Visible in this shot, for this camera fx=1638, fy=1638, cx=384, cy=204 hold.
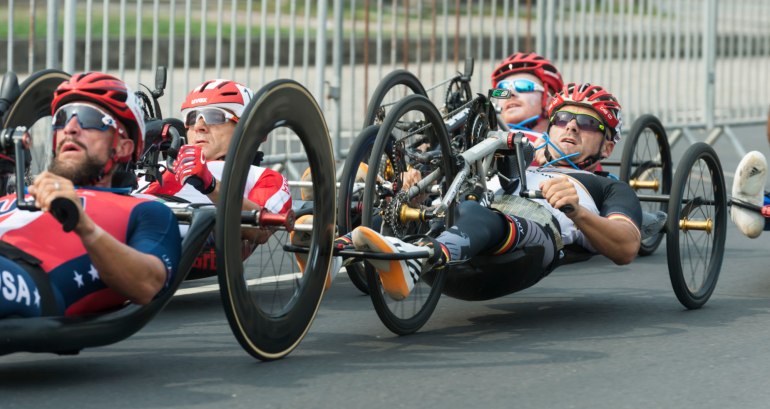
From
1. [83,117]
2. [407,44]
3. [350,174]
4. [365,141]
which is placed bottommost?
[350,174]

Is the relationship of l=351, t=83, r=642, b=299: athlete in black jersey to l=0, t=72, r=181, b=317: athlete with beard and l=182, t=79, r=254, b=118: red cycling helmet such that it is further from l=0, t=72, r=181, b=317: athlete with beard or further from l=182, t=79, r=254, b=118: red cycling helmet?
l=182, t=79, r=254, b=118: red cycling helmet

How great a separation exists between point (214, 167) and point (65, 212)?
8.02 ft

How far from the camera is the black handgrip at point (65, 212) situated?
5332mm

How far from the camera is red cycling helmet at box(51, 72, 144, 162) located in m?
6.05

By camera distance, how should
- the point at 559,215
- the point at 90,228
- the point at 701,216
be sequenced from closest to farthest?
the point at 90,228
the point at 559,215
the point at 701,216

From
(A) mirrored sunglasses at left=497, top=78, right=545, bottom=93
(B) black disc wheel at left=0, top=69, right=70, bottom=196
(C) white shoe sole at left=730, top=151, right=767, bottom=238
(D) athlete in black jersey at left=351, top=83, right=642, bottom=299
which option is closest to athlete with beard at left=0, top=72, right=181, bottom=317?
(D) athlete in black jersey at left=351, top=83, right=642, bottom=299

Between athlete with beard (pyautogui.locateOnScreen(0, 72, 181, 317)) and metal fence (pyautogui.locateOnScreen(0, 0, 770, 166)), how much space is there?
4.58 meters

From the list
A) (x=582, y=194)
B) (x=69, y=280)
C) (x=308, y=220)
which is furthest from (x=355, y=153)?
(x=69, y=280)

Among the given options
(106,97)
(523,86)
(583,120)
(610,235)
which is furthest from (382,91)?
(106,97)

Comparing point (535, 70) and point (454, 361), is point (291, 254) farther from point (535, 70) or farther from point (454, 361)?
point (535, 70)

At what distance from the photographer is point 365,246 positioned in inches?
253

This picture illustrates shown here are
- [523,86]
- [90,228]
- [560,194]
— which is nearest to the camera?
[90,228]

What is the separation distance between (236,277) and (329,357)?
0.83m

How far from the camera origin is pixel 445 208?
23.5 feet
